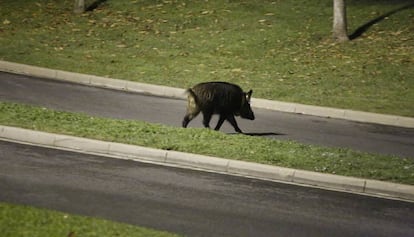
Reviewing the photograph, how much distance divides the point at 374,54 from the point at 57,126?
11.3 m

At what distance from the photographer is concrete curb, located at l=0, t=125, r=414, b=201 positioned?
9977 mm

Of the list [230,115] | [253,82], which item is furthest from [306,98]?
[230,115]

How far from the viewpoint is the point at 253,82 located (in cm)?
1883

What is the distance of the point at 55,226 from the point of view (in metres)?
7.03

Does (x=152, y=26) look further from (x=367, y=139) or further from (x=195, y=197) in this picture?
(x=195, y=197)

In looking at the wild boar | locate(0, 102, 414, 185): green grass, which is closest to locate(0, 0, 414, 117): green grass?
the wild boar

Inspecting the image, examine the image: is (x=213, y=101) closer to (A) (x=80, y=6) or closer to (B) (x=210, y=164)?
(B) (x=210, y=164)

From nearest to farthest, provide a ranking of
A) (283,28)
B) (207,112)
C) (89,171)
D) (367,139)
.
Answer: (89,171), (207,112), (367,139), (283,28)

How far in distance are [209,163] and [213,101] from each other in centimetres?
240

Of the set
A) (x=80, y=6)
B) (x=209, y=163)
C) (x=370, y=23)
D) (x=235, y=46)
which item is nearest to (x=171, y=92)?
(x=235, y=46)

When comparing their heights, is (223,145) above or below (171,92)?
above

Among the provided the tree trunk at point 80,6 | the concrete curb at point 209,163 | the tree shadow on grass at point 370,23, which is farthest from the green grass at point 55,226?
the tree trunk at point 80,6

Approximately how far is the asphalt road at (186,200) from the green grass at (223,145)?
2.14 ft

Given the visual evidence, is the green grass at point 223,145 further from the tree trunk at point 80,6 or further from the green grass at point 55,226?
the tree trunk at point 80,6
